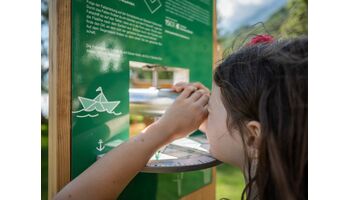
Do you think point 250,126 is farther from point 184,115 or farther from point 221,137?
point 184,115

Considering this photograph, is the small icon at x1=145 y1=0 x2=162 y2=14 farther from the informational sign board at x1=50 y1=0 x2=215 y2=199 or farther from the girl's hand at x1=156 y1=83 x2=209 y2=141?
the girl's hand at x1=156 y1=83 x2=209 y2=141

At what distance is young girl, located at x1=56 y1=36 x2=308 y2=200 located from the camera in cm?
59

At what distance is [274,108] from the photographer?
0.62m

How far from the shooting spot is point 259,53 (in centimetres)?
71

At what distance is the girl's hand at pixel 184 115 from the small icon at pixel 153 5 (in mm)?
328

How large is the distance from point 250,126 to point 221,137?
5.4 inches

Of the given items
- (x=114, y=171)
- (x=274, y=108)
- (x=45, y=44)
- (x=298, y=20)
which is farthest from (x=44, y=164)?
(x=298, y=20)

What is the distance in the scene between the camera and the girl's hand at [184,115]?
2.84 ft

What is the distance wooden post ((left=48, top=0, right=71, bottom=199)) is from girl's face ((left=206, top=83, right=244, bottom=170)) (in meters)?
0.38

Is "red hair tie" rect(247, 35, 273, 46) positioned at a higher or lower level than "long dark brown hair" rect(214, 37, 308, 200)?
higher

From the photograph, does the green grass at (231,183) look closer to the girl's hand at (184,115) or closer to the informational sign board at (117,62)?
the informational sign board at (117,62)

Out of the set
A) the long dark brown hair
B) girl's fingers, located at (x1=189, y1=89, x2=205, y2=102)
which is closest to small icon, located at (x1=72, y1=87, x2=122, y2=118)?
girl's fingers, located at (x1=189, y1=89, x2=205, y2=102)

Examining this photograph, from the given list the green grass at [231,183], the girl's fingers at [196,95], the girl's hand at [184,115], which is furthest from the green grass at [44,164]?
the green grass at [231,183]
